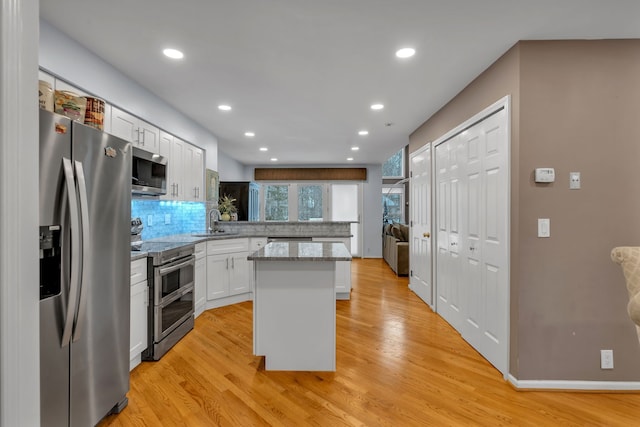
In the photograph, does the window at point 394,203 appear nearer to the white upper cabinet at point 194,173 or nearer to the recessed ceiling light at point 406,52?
the white upper cabinet at point 194,173

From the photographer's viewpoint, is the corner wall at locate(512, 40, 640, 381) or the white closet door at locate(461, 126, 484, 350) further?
the white closet door at locate(461, 126, 484, 350)

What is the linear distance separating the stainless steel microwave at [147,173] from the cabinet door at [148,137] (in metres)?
0.16

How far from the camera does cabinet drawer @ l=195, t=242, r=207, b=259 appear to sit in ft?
11.6

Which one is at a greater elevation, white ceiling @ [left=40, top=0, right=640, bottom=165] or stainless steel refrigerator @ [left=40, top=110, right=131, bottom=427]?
white ceiling @ [left=40, top=0, right=640, bottom=165]

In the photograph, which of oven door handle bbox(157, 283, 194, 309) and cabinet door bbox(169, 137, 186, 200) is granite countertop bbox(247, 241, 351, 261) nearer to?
oven door handle bbox(157, 283, 194, 309)

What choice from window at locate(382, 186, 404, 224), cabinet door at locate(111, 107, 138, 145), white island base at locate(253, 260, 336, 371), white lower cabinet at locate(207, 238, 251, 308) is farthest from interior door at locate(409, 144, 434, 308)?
window at locate(382, 186, 404, 224)

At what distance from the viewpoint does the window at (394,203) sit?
367 inches

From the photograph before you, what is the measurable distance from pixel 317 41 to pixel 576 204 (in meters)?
2.13

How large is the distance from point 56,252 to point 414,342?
279 cm

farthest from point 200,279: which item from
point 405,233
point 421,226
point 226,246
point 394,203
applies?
point 394,203

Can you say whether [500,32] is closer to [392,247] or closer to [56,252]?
[56,252]

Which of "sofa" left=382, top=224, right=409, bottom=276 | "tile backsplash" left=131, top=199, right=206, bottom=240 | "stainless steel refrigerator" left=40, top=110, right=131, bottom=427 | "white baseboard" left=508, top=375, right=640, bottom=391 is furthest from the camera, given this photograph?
"sofa" left=382, top=224, right=409, bottom=276

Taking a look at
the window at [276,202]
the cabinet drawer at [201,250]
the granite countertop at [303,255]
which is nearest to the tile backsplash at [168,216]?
the cabinet drawer at [201,250]

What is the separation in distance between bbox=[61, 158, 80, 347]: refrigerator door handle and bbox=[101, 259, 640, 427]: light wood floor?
2.53 feet
